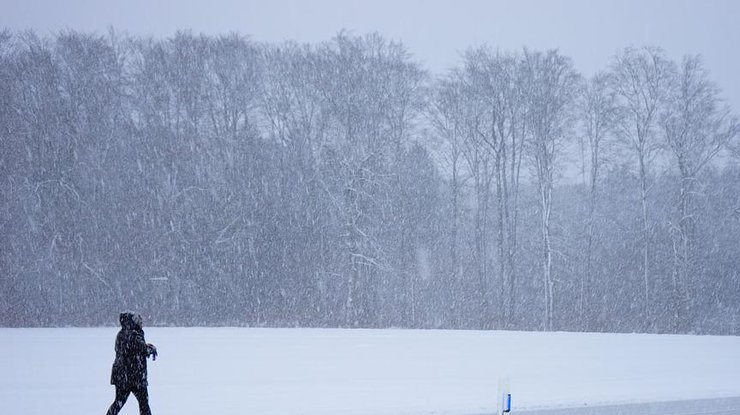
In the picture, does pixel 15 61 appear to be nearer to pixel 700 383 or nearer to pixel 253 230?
pixel 253 230

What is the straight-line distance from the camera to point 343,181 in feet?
128

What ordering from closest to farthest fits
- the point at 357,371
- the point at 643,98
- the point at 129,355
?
the point at 129,355 → the point at 357,371 → the point at 643,98

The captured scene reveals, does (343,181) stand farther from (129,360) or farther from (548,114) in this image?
(129,360)

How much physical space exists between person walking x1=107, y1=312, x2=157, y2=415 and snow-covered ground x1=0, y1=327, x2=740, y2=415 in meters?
2.22

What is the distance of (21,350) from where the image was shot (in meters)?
22.2

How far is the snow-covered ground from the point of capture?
538 inches

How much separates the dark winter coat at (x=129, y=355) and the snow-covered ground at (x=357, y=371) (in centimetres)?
231

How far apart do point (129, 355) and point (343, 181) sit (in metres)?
29.1

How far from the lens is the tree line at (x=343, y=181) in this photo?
35.7 m

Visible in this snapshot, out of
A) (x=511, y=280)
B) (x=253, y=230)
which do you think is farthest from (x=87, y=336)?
(x=511, y=280)

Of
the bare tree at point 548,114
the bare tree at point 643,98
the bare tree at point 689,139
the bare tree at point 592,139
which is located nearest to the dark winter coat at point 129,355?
the bare tree at point 548,114

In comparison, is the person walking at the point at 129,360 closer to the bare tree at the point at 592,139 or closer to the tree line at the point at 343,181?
the tree line at the point at 343,181

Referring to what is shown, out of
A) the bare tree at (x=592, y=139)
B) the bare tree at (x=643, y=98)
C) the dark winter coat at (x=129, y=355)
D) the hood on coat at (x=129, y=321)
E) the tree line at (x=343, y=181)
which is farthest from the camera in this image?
the bare tree at (x=592, y=139)

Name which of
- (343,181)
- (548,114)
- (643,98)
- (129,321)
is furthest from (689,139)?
(129,321)
